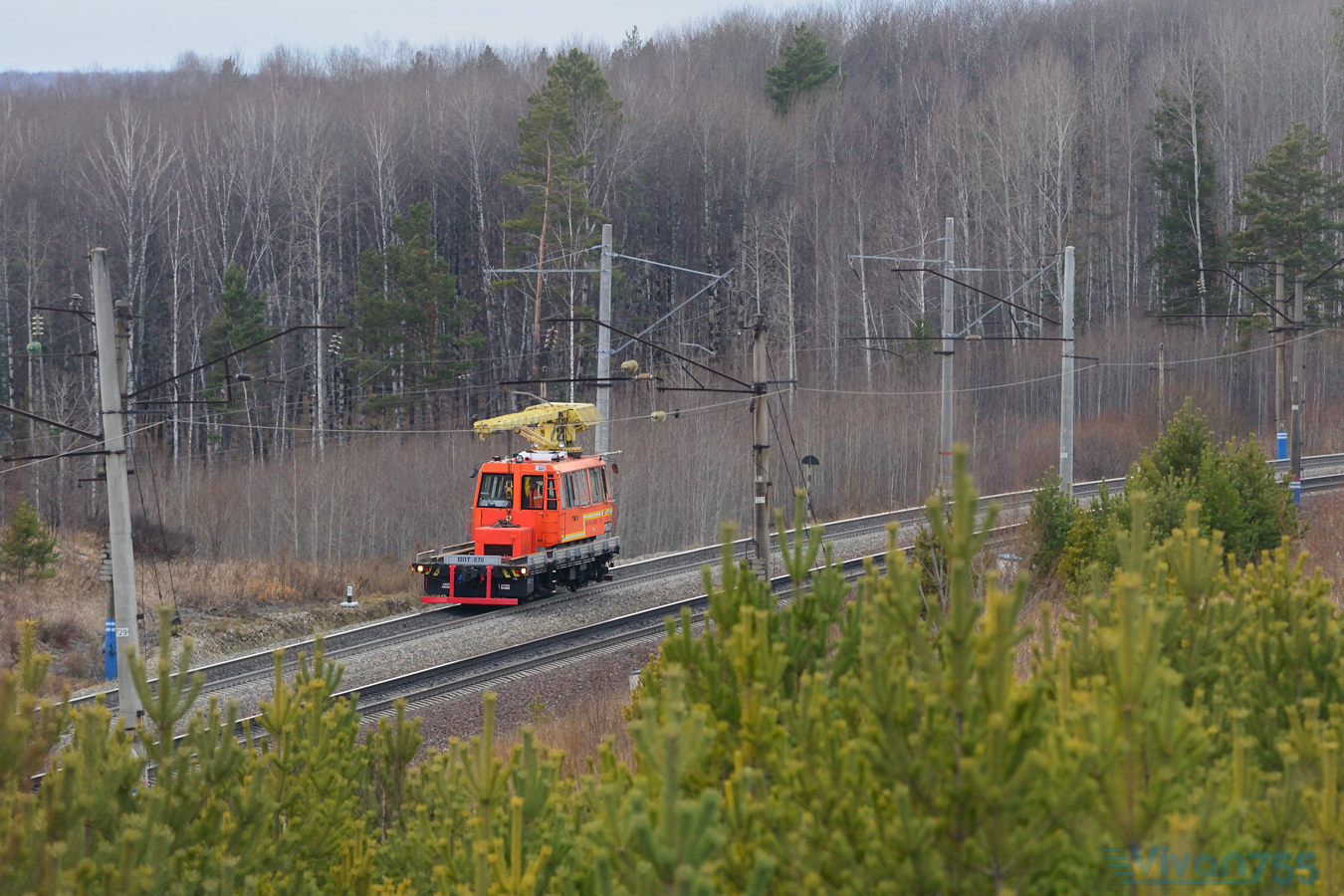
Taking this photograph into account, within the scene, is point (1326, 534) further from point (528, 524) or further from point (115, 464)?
point (115, 464)

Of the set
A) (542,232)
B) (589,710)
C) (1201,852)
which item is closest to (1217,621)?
(1201,852)

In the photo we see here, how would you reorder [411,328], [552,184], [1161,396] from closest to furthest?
[1161,396] < [552,184] < [411,328]

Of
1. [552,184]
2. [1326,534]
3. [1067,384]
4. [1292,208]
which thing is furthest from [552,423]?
[1292,208]

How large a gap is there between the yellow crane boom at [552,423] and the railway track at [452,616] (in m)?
3.03

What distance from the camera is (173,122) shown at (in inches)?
2291

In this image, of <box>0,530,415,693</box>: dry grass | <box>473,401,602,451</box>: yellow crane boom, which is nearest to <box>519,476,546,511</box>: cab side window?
<box>473,401,602,451</box>: yellow crane boom

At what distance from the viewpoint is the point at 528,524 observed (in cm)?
2278

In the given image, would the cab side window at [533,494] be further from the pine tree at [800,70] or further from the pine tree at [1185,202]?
the pine tree at [800,70]

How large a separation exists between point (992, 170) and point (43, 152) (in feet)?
142

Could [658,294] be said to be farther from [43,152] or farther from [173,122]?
[43,152]

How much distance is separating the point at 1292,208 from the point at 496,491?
121 feet

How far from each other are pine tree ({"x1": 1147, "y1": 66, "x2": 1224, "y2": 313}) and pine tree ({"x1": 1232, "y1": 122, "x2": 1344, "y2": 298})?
13.4 ft

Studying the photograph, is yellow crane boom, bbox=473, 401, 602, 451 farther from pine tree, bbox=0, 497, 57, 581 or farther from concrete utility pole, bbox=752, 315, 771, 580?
pine tree, bbox=0, 497, 57, 581

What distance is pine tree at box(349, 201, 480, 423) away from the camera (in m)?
43.0
